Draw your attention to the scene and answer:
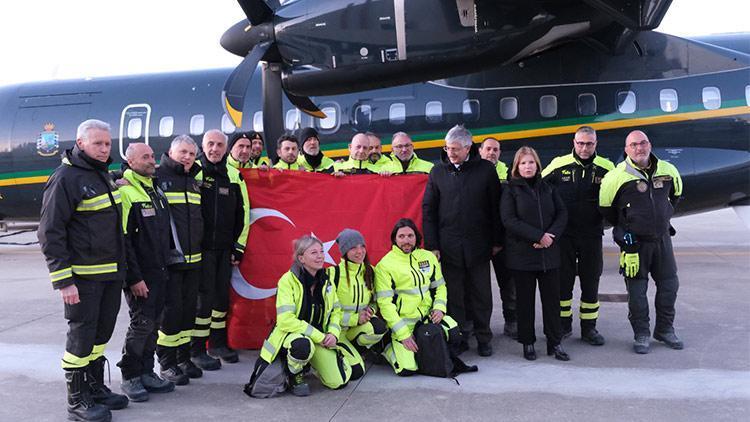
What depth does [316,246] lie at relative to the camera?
509cm

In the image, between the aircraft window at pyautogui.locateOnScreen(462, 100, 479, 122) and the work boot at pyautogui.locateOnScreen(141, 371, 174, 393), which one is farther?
the aircraft window at pyautogui.locateOnScreen(462, 100, 479, 122)

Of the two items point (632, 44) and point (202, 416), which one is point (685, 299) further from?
point (202, 416)

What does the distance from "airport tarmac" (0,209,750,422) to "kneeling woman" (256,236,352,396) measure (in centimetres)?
17

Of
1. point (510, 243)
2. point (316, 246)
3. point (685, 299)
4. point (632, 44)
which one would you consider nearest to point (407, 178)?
point (510, 243)

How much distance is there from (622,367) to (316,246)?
2839 millimetres

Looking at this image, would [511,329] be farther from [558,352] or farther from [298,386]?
[298,386]

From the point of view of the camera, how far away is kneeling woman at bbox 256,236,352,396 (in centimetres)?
498

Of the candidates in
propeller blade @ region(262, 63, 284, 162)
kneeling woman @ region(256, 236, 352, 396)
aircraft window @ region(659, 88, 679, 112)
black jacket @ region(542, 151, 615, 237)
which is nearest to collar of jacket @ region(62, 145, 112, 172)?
kneeling woman @ region(256, 236, 352, 396)

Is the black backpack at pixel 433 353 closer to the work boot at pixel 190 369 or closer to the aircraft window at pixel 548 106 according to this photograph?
the work boot at pixel 190 369

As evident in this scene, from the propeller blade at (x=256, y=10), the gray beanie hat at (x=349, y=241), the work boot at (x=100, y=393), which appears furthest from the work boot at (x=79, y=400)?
the propeller blade at (x=256, y=10)

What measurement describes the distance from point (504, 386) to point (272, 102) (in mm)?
5588

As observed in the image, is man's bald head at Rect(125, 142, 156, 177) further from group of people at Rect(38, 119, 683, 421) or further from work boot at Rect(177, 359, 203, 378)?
work boot at Rect(177, 359, 203, 378)

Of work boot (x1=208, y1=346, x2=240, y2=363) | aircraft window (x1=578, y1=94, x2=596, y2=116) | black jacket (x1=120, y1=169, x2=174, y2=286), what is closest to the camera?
black jacket (x1=120, y1=169, x2=174, y2=286)

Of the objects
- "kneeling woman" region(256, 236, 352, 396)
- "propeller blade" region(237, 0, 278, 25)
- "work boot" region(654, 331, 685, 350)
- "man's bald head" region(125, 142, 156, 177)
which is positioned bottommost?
"work boot" region(654, 331, 685, 350)
